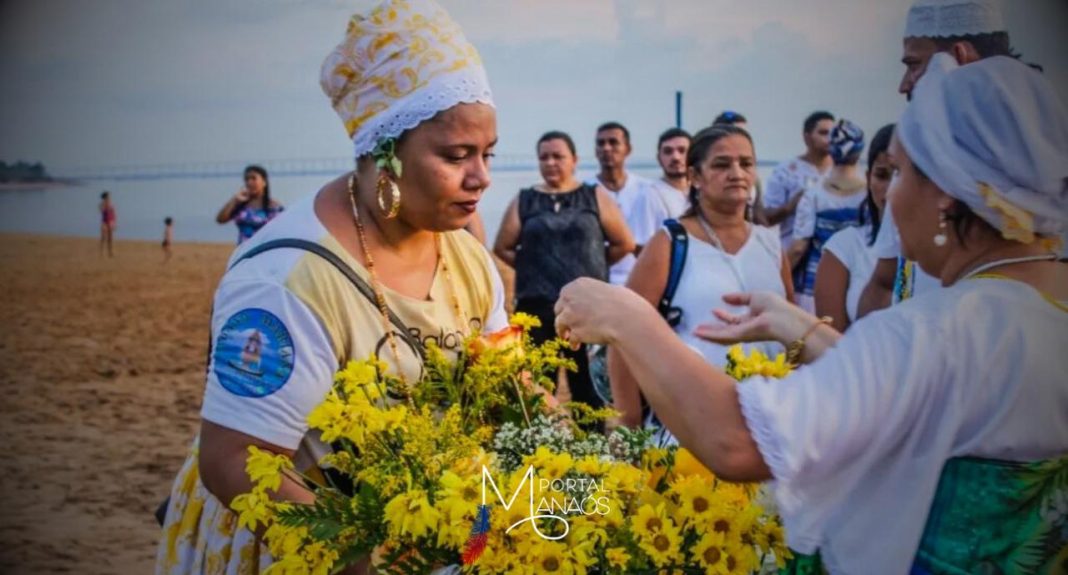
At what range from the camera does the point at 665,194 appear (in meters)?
8.03

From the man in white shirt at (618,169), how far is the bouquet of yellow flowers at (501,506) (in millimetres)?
5858

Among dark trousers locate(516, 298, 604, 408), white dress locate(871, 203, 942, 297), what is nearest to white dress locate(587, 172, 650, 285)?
dark trousers locate(516, 298, 604, 408)

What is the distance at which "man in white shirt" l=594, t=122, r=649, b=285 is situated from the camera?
8047mm

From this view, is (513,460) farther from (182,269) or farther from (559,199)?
(182,269)

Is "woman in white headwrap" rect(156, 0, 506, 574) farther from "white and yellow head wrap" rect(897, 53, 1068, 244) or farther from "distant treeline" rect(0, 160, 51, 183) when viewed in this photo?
"distant treeline" rect(0, 160, 51, 183)

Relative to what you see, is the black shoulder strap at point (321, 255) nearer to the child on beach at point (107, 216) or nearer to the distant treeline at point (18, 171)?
the distant treeline at point (18, 171)

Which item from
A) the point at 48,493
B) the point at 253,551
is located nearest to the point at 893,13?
the point at 253,551

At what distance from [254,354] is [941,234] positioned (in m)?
1.43

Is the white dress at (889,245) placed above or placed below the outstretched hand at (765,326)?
above

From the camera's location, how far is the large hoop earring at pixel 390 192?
2.55m

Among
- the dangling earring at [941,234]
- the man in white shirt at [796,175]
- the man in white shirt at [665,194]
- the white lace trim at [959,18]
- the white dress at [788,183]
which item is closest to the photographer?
the dangling earring at [941,234]

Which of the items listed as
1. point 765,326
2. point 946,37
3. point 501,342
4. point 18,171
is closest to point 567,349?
point 946,37

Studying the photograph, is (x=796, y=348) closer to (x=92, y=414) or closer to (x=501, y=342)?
(x=501, y=342)
